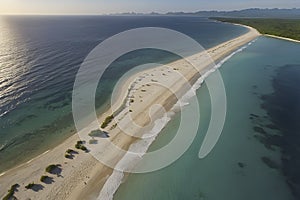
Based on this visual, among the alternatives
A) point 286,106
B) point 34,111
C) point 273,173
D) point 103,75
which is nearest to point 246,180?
point 273,173

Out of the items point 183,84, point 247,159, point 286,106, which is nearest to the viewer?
point 247,159

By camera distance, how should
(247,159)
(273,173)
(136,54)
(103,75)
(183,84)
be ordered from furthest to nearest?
(136,54), (103,75), (183,84), (247,159), (273,173)

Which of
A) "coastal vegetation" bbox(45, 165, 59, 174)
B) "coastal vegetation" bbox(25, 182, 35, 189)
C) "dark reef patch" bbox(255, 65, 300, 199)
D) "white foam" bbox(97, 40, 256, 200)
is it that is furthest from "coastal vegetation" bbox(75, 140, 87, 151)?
"dark reef patch" bbox(255, 65, 300, 199)

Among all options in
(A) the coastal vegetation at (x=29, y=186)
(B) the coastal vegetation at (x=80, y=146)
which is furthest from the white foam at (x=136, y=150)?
(A) the coastal vegetation at (x=29, y=186)

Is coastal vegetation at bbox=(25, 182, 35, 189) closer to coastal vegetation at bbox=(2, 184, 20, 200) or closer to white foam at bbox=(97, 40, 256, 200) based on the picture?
coastal vegetation at bbox=(2, 184, 20, 200)

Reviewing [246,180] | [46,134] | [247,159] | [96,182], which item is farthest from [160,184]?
[46,134]

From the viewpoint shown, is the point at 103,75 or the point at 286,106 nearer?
the point at 286,106

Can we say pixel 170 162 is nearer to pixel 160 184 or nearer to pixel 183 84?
pixel 160 184

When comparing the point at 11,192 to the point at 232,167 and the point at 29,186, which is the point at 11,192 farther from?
the point at 232,167
